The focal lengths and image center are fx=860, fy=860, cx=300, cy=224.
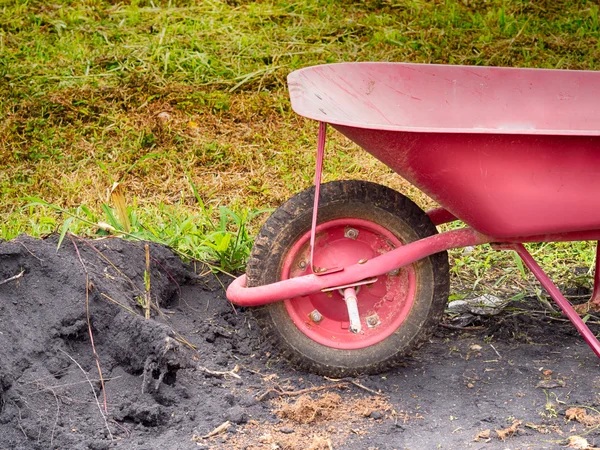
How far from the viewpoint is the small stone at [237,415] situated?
8.20 ft

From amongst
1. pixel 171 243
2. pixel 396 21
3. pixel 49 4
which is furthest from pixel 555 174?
pixel 49 4

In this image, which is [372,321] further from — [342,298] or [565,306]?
[565,306]

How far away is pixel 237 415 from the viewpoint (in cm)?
251

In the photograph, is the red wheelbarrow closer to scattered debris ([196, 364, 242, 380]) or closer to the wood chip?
scattered debris ([196, 364, 242, 380])

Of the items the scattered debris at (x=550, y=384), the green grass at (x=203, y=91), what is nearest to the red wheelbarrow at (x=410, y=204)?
the scattered debris at (x=550, y=384)

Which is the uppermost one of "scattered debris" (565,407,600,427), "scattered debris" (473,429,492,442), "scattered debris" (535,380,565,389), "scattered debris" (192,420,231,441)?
"scattered debris" (565,407,600,427)

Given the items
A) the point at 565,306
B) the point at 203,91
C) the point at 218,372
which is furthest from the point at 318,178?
the point at 203,91

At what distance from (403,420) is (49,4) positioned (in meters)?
4.46

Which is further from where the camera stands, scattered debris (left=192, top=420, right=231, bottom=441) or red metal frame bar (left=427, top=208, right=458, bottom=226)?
red metal frame bar (left=427, top=208, right=458, bottom=226)

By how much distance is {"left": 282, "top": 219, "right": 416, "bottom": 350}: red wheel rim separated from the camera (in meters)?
2.79

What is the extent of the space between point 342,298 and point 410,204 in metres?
0.39

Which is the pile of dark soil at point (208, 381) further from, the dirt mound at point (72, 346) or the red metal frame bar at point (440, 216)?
the red metal frame bar at point (440, 216)

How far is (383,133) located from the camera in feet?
8.01

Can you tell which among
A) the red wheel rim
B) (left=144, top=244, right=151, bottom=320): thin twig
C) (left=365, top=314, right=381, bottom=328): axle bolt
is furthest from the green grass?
(left=365, top=314, right=381, bottom=328): axle bolt
